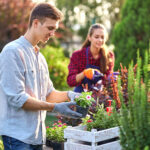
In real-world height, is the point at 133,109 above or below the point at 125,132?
above

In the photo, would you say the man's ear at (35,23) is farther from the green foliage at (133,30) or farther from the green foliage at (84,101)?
the green foliage at (133,30)

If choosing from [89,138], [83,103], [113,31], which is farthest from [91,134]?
[113,31]

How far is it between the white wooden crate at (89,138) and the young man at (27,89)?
0.19m

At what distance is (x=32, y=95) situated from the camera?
2.39m

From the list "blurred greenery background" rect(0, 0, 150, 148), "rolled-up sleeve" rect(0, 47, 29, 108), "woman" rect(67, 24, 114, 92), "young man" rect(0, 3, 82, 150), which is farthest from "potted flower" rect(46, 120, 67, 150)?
"blurred greenery background" rect(0, 0, 150, 148)

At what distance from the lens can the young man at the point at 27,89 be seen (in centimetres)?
223

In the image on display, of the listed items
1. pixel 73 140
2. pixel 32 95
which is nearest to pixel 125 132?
pixel 73 140

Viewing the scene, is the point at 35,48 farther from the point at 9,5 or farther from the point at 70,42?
the point at 70,42

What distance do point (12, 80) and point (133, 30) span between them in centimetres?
673

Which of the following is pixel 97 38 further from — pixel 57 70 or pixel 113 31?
pixel 113 31

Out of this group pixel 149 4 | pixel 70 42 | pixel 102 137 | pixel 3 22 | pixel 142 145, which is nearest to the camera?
pixel 142 145

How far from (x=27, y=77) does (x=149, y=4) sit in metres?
6.80

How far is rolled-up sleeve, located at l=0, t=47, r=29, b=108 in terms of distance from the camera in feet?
7.25

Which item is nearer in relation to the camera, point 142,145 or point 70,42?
point 142,145
